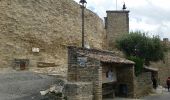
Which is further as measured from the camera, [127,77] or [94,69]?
[127,77]

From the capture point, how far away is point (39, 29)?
27.9 m

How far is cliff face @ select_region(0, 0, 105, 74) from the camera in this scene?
24.4 meters

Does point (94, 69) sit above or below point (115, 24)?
below

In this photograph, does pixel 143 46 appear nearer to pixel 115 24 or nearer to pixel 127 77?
pixel 115 24

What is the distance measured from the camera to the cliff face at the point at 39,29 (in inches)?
959

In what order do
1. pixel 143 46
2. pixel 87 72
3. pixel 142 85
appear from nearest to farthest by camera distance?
pixel 87 72 < pixel 142 85 < pixel 143 46

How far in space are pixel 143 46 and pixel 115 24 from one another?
760 centimetres

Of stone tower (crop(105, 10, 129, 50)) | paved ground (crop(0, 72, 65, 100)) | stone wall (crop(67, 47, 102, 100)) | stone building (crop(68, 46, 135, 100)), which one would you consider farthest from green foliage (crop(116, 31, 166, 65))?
stone wall (crop(67, 47, 102, 100))

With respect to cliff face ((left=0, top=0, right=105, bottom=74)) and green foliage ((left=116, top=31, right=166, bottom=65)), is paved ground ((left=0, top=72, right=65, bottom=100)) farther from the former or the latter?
green foliage ((left=116, top=31, right=166, bottom=65))

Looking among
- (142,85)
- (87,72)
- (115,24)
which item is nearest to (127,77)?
(142,85)

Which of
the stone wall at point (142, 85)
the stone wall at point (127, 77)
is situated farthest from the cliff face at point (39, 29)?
the stone wall at point (127, 77)

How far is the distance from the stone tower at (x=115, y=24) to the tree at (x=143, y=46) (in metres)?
5.66

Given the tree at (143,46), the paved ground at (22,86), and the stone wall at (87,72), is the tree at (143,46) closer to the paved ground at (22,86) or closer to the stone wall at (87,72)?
the paved ground at (22,86)

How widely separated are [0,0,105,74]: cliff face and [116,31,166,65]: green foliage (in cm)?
357
